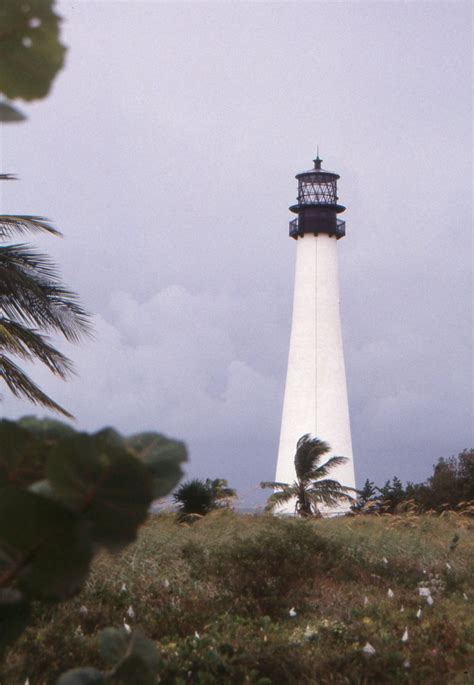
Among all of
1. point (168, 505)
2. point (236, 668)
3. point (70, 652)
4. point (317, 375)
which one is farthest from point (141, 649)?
point (317, 375)

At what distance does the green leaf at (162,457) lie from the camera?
28.9 inches

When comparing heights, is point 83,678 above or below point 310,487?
below

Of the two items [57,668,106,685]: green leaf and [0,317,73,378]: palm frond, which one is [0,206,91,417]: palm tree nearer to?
[0,317,73,378]: palm frond

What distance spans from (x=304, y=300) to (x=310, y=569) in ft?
68.4

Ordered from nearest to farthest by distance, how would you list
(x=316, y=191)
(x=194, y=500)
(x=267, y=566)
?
(x=267, y=566), (x=194, y=500), (x=316, y=191)

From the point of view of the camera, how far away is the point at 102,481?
65 centimetres

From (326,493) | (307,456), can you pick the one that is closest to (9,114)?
(326,493)

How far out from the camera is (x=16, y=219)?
12219mm

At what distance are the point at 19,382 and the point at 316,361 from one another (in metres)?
19.0

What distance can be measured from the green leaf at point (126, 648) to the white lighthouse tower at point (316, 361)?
2919cm

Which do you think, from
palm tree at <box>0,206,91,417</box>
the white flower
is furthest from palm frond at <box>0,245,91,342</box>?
the white flower

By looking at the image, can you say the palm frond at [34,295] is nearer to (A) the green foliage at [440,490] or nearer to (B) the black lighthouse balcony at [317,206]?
(A) the green foliage at [440,490]

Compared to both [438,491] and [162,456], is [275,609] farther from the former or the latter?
[438,491]

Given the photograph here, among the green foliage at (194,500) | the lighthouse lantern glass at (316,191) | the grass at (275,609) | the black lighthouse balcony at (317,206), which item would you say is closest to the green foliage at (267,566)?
the grass at (275,609)
